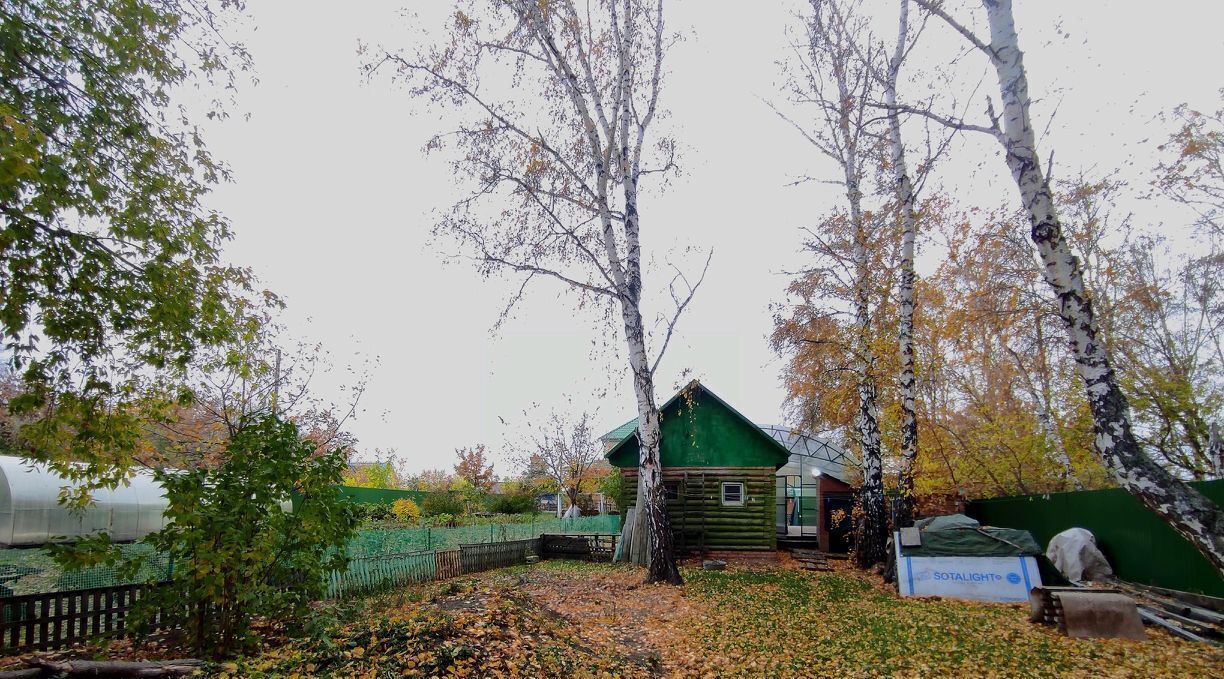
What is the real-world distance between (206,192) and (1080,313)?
31.8ft

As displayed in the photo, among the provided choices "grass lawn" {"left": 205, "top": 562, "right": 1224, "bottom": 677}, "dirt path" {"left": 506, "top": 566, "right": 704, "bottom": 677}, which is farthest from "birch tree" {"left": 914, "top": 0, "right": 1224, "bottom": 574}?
"dirt path" {"left": 506, "top": 566, "right": 704, "bottom": 677}

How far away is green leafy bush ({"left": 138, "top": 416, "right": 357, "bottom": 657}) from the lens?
6.45m

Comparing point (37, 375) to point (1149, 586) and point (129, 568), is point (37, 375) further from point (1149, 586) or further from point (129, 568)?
point (1149, 586)

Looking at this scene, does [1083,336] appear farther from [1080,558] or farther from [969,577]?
[1080,558]

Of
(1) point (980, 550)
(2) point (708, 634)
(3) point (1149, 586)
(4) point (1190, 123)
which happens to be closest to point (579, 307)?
(2) point (708, 634)

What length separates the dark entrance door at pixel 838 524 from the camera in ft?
68.7

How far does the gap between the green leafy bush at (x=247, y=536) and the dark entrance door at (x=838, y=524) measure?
16.7m

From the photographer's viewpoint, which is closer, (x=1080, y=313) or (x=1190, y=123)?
(x=1080, y=313)

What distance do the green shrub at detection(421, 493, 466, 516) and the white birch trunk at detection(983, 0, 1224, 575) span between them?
922 inches

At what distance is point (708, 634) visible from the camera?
28.6ft

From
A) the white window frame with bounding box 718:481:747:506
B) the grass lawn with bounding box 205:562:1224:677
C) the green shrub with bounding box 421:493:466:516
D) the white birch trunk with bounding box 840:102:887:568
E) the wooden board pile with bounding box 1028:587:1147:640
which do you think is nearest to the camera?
the grass lawn with bounding box 205:562:1224:677

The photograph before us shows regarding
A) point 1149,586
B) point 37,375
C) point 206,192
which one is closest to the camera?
point 37,375

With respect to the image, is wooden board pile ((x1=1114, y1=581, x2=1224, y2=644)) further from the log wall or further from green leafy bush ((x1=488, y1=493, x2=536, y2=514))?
green leafy bush ((x1=488, y1=493, x2=536, y2=514))

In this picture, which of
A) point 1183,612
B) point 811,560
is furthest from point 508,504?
point 1183,612
